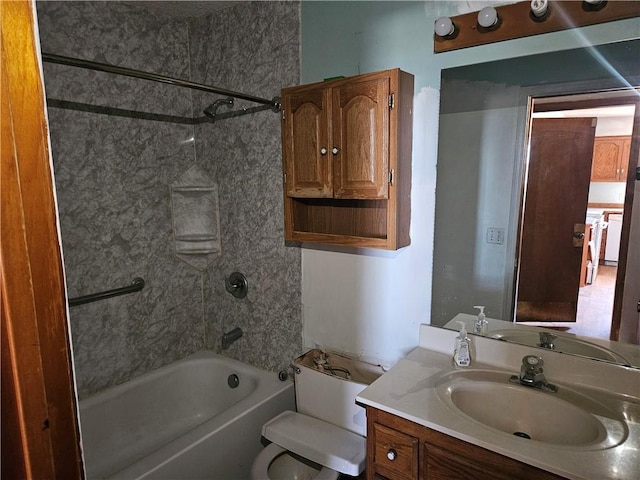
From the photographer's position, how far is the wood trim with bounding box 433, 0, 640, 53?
1.19 metres

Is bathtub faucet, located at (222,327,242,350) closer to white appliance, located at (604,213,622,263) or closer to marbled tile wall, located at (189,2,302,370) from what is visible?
marbled tile wall, located at (189,2,302,370)

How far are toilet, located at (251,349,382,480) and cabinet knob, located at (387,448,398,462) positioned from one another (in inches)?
13.4

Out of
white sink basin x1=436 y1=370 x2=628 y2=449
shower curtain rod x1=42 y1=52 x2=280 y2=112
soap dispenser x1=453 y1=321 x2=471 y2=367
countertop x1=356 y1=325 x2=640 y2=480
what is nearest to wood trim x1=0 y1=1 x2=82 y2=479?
countertop x1=356 y1=325 x2=640 y2=480

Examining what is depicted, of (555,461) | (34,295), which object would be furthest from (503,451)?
(34,295)

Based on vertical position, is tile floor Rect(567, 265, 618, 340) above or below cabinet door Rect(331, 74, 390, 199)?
below

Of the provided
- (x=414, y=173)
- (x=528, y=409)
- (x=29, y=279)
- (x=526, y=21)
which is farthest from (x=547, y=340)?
(x=29, y=279)

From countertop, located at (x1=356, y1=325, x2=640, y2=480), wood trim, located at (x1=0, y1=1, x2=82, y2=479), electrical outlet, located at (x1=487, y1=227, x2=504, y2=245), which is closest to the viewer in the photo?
wood trim, located at (x1=0, y1=1, x2=82, y2=479)

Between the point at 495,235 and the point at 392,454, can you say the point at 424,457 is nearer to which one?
the point at 392,454

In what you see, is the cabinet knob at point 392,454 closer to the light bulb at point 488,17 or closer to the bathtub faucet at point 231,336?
the bathtub faucet at point 231,336

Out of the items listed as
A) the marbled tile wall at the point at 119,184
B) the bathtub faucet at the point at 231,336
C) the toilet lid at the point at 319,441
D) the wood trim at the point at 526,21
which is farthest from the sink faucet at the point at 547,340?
the marbled tile wall at the point at 119,184

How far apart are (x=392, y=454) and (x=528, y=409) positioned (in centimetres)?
46

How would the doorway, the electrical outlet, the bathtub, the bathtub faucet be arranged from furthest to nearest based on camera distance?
the bathtub faucet
the bathtub
the electrical outlet
the doorway

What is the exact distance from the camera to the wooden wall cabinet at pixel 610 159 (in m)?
1.23

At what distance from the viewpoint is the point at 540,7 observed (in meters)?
1.26
